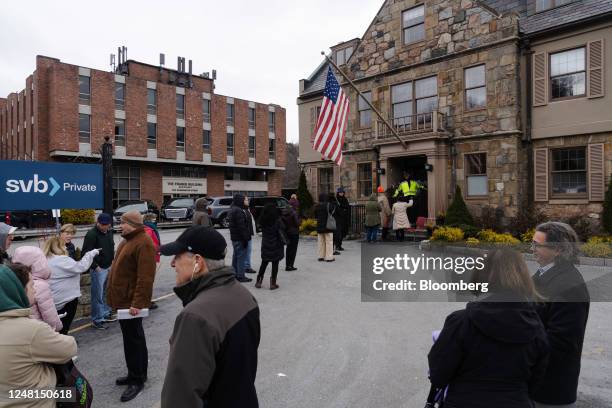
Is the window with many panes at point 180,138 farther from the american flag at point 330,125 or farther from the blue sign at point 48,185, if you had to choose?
the blue sign at point 48,185

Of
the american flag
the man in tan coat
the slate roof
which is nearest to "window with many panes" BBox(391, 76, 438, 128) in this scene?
the slate roof

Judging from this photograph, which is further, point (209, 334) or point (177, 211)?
point (177, 211)

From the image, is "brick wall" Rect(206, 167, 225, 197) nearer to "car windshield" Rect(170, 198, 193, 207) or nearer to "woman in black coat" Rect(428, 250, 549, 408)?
"car windshield" Rect(170, 198, 193, 207)

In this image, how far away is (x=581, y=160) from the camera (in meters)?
13.2

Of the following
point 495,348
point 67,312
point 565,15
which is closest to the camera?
point 495,348

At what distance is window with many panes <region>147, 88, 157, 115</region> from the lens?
36094 millimetres

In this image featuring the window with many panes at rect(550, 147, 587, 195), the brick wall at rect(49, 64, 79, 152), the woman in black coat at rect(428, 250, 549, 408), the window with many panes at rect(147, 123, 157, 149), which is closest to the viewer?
the woman in black coat at rect(428, 250, 549, 408)

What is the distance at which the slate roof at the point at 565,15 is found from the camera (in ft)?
41.4

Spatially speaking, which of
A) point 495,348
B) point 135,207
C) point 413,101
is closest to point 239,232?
point 495,348

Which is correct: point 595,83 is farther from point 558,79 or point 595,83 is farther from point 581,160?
point 581,160

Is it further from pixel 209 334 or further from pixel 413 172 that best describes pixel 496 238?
pixel 209 334

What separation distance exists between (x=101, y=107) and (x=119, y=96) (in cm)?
207

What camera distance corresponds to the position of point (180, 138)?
3797cm

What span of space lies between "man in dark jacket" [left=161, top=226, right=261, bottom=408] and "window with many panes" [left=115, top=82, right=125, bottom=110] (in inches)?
1427
